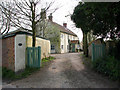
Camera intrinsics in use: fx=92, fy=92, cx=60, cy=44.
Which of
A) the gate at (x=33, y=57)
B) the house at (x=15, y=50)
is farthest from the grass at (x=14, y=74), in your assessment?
the gate at (x=33, y=57)

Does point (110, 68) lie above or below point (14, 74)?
above

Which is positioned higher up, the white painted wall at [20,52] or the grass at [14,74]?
the white painted wall at [20,52]

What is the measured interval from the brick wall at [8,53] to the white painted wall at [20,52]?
0.82 feet

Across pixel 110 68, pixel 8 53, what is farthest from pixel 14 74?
pixel 110 68

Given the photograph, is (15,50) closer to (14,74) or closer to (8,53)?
(8,53)

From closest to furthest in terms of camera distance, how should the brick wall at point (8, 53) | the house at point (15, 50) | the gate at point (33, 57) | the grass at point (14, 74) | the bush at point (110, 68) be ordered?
1. the bush at point (110, 68)
2. the grass at point (14, 74)
3. the house at point (15, 50)
4. the brick wall at point (8, 53)
5. the gate at point (33, 57)

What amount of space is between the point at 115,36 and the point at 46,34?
54.3ft

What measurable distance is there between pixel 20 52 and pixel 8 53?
935mm

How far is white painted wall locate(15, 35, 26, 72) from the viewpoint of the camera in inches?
240

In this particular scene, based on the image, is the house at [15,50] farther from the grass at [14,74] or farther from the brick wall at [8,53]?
the grass at [14,74]

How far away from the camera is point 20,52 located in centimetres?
633

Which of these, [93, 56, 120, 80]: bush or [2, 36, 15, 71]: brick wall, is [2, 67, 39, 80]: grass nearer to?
[2, 36, 15, 71]: brick wall

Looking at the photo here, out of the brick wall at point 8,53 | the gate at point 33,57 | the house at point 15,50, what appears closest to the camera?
the house at point 15,50

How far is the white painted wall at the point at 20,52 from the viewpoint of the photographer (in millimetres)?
6098
